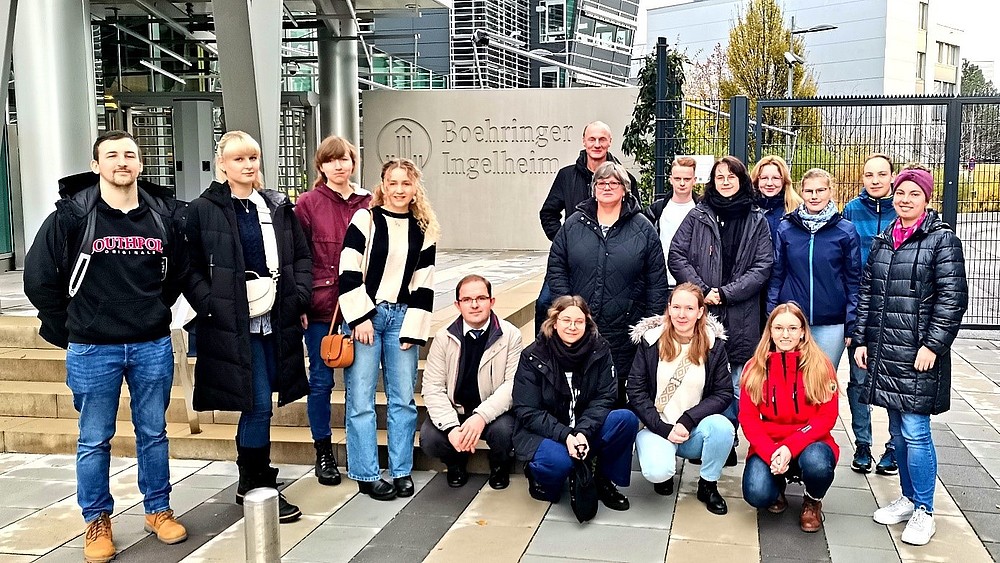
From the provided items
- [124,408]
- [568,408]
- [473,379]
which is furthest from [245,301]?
[124,408]

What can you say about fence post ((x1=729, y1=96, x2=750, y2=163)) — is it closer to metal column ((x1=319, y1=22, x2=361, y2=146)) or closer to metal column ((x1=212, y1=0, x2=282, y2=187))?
metal column ((x1=212, y1=0, x2=282, y2=187))

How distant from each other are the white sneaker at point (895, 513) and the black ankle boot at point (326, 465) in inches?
119

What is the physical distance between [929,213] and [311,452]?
3.86 meters

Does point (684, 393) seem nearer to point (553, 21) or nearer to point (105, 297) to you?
point (105, 297)

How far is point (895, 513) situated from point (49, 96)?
8.08 m

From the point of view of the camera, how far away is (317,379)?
5391 mm

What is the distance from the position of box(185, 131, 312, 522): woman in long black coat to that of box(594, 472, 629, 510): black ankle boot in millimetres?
1633

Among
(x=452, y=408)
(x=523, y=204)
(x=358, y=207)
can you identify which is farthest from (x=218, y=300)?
(x=523, y=204)

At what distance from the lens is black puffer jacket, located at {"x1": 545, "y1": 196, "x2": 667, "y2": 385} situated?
5359 millimetres

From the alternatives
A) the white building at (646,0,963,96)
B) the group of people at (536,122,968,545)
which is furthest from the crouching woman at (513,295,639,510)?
the white building at (646,0,963,96)

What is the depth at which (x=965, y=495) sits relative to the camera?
5.25 metres

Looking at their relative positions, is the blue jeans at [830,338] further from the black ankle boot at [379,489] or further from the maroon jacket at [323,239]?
the maroon jacket at [323,239]

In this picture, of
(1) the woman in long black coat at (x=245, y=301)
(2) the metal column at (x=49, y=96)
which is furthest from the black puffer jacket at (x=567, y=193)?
(2) the metal column at (x=49, y=96)

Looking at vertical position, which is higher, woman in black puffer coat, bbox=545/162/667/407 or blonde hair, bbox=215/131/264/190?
blonde hair, bbox=215/131/264/190
